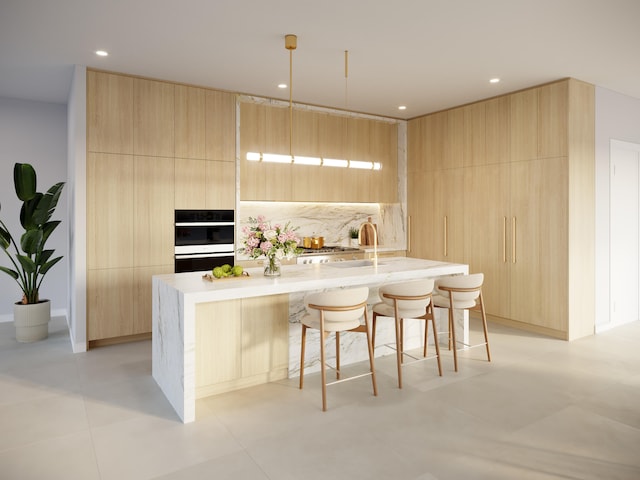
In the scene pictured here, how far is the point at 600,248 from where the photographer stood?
5.16m

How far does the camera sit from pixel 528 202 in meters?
5.20

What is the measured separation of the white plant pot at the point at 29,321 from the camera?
4754 mm

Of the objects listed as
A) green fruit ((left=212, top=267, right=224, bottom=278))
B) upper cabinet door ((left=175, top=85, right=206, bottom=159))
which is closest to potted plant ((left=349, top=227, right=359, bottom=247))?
upper cabinet door ((left=175, top=85, right=206, bottom=159))

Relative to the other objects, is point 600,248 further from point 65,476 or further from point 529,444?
point 65,476

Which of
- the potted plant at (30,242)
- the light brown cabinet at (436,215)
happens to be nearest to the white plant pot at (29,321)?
the potted plant at (30,242)

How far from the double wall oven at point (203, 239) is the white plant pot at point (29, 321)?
1.51 m

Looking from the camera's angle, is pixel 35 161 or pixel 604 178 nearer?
pixel 604 178

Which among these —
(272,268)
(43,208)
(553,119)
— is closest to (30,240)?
(43,208)

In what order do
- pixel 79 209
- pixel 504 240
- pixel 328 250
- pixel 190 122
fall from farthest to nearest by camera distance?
pixel 328 250
pixel 504 240
pixel 190 122
pixel 79 209

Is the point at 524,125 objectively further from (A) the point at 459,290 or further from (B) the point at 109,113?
A: (B) the point at 109,113

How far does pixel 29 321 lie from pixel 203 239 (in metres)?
2.02

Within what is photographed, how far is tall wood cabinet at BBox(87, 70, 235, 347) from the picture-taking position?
4559mm

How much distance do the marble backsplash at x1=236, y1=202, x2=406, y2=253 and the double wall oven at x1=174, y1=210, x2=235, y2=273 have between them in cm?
47

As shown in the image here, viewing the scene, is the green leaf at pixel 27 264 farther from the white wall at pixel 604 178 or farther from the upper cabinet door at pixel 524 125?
the white wall at pixel 604 178
